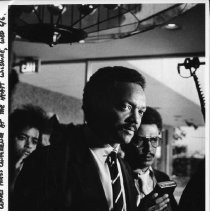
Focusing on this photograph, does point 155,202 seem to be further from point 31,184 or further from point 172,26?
point 172,26

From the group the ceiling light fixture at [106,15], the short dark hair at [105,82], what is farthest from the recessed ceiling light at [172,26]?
the short dark hair at [105,82]

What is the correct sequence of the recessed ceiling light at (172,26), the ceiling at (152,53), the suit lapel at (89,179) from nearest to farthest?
the suit lapel at (89,179), the ceiling at (152,53), the recessed ceiling light at (172,26)

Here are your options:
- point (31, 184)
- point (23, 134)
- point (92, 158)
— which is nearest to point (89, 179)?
point (92, 158)

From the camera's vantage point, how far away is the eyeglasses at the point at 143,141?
0.98 meters

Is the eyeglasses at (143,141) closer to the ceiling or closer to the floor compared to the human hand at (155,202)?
closer to the ceiling

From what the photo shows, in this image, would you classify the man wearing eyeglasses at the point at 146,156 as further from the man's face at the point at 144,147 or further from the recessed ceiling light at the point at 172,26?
the recessed ceiling light at the point at 172,26

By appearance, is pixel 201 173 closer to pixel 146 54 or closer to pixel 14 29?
pixel 146 54

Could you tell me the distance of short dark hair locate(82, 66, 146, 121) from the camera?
3.24 ft

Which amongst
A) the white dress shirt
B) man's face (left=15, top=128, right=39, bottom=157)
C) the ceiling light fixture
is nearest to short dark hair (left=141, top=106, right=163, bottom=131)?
the white dress shirt

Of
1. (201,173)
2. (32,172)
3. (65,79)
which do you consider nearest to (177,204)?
(201,173)

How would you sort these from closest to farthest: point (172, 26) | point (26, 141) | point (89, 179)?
point (89, 179) → point (26, 141) → point (172, 26)

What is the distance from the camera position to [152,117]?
3.30ft

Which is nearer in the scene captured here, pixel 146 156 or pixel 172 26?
pixel 146 156

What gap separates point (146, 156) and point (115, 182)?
12cm
